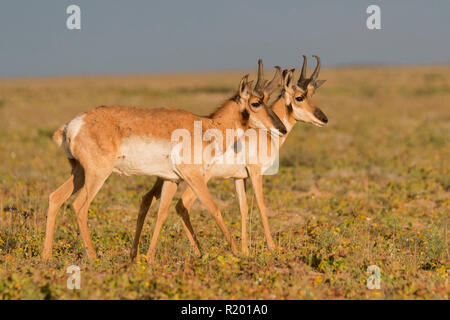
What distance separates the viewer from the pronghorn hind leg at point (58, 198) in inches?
286

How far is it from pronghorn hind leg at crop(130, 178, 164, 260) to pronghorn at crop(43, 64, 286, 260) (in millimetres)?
287

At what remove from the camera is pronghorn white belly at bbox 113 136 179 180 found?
7.31m

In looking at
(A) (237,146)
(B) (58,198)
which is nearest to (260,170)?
(A) (237,146)

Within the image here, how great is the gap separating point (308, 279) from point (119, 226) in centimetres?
411

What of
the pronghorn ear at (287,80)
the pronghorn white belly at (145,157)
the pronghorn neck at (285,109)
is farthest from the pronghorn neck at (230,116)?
the pronghorn ear at (287,80)

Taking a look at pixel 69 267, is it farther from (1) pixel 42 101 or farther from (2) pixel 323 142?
(1) pixel 42 101

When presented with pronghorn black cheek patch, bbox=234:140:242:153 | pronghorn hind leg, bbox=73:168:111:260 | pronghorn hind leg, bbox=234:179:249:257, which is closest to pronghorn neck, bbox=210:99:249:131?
pronghorn black cheek patch, bbox=234:140:242:153

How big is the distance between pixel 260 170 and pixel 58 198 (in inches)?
131

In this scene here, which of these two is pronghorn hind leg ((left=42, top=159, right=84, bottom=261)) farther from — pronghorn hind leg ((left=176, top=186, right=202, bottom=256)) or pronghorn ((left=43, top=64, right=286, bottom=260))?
pronghorn hind leg ((left=176, top=186, right=202, bottom=256))

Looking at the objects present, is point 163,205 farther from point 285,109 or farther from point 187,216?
point 285,109

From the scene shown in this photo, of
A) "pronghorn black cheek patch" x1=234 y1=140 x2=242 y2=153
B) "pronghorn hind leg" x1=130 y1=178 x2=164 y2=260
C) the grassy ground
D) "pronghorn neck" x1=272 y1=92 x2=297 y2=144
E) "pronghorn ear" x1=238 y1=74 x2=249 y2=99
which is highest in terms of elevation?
"pronghorn ear" x1=238 y1=74 x2=249 y2=99

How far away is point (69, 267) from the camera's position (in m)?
6.25

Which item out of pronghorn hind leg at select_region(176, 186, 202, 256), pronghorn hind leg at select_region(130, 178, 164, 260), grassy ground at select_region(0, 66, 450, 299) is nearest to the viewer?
grassy ground at select_region(0, 66, 450, 299)
